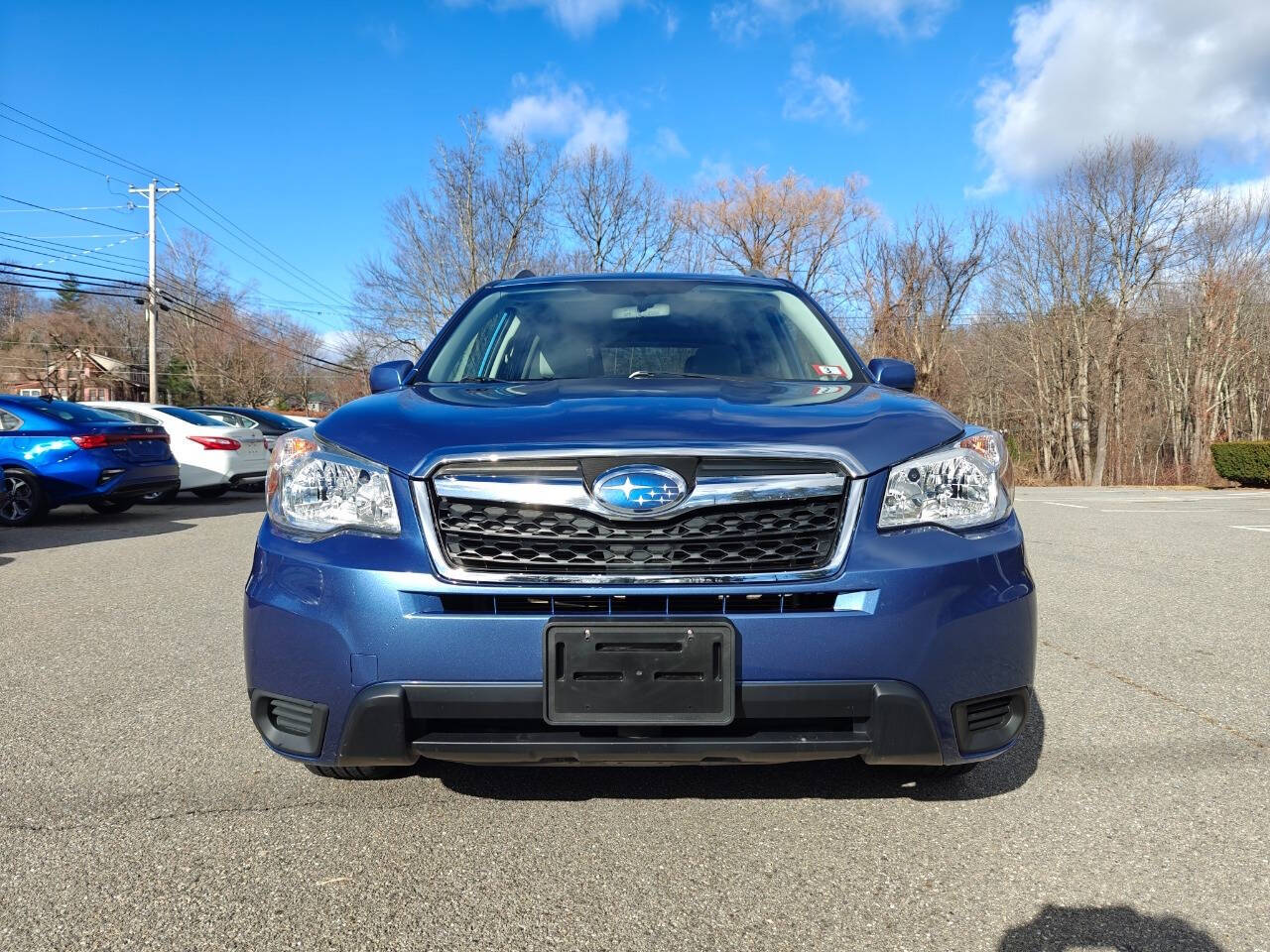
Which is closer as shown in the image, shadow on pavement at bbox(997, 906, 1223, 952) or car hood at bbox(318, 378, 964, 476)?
shadow on pavement at bbox(997, 906, 1223, 952)

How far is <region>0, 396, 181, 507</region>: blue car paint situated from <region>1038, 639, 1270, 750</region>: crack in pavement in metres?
9.35

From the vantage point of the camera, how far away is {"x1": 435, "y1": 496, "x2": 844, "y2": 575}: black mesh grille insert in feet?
6.53

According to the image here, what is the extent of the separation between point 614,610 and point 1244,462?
1174 inches

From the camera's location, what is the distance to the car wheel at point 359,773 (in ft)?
7.88

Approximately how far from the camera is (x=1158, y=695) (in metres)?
3.61

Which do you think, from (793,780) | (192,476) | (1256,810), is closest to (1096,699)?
(1256,810)

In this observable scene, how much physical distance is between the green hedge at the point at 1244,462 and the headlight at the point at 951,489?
28302 millimetres

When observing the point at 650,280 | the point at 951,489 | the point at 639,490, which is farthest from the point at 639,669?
the point at 650,280

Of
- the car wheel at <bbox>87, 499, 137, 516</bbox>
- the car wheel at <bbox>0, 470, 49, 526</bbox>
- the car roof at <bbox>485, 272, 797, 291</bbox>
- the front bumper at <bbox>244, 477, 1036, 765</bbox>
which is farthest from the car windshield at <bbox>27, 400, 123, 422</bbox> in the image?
the front bumper at <bbox>244, 477, 1036, 765</bbox>

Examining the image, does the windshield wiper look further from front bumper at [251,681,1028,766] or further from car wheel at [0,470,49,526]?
car wheel at [0,470,49,526]

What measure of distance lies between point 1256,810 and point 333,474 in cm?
266

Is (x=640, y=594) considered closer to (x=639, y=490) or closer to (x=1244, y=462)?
(x=639, y=490)

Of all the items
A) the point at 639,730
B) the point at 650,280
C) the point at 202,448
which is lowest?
the point at 639,730

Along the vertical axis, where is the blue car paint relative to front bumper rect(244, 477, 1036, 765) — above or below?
above
